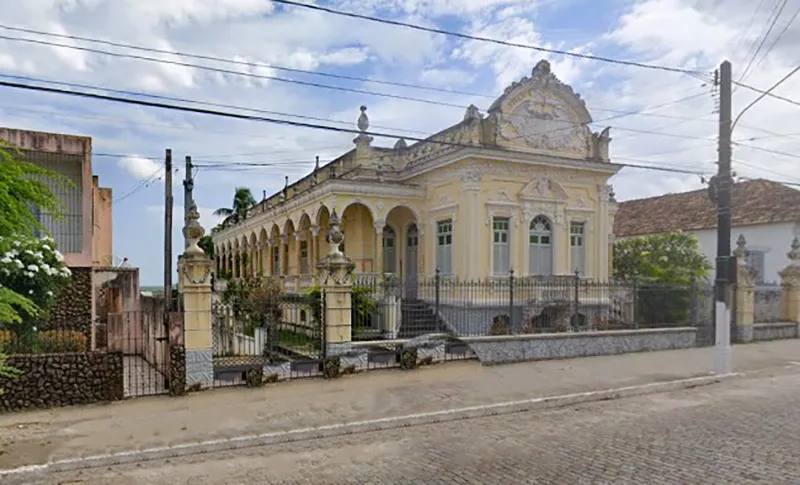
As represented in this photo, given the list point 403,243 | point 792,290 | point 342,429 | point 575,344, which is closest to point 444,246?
point 403,243

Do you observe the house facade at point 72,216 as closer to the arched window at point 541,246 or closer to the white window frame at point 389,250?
the white window frame at point 389,250

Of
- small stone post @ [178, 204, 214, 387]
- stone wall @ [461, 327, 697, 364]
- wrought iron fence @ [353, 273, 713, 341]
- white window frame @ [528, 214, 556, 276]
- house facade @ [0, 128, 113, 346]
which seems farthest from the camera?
white window frame @ [528, 214, 556, 276]

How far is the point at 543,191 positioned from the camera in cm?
1853

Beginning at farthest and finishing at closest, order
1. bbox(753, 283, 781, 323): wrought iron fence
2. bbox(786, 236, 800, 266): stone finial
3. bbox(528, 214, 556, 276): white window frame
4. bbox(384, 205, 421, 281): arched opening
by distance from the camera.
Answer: bbox(384, 205, 421, 281): arched opening
bbox(753, 283, 781, 323): wrought iron fence
bbox(786, 236, 800, 266): stone finial
bbox(528, 214, 556, 276): white window frame

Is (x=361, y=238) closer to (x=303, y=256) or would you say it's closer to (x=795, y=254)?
(x=303, y=256)

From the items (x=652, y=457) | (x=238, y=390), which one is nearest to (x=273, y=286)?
Result: (x=238, y=390)

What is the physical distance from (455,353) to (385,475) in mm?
6867

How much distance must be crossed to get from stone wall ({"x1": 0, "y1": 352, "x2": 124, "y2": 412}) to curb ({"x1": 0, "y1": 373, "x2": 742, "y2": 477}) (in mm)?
2573

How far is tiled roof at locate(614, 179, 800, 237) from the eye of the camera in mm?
26359

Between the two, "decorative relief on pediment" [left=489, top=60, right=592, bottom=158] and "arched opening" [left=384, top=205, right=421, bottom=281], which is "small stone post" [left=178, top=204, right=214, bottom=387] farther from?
"arched opening" [left=384, top=205, right=421, bottom=281]

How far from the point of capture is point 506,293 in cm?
1702

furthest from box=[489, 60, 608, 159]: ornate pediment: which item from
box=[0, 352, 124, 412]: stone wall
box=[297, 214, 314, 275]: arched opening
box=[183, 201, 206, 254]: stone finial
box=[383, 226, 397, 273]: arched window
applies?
box=[0, 352, 124, 412]: stone wall

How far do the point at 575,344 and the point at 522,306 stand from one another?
10.9 ft

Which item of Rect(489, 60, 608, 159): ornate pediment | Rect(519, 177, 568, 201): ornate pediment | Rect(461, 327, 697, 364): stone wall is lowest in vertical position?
Rect(461, 327, 697, 364): stone wall
